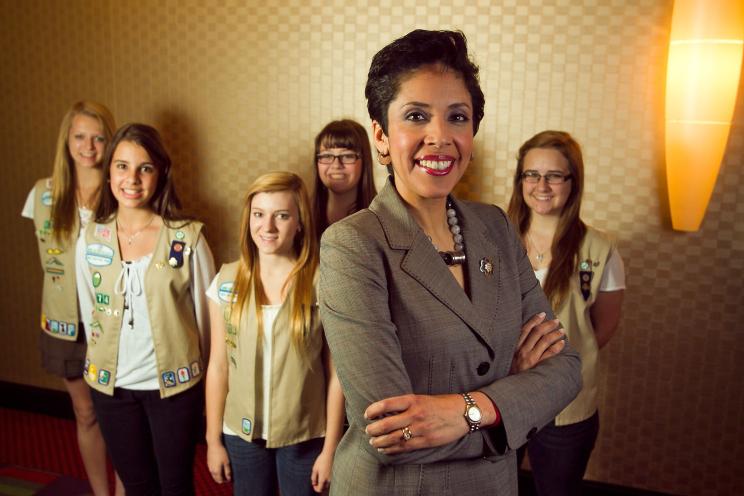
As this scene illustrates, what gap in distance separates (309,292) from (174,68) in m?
1.88

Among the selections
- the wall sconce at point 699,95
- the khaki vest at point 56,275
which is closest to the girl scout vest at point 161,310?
the khaki vest at point 56,275

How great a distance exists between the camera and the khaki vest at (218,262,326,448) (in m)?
2.21

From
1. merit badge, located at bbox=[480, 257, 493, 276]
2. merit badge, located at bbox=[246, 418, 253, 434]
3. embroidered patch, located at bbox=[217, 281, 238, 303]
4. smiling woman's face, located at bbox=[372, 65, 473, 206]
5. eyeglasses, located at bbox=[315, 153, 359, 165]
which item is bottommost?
merit badge, located at bbox=[246, 418, 253, 434]

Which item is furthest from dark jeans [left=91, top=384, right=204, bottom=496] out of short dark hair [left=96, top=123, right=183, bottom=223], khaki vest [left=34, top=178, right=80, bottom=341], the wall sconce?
the wall sconce

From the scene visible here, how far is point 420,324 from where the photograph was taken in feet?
4.14

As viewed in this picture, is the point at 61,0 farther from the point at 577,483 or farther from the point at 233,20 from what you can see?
the point at 577,483

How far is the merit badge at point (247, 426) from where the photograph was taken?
221 cm

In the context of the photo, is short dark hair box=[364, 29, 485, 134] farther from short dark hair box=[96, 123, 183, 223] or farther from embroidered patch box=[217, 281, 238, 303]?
short dark hair box=[96, 123, 183, 223]

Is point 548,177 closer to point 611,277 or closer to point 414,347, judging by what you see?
point 611,277

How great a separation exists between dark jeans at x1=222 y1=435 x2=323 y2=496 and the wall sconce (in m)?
1.87

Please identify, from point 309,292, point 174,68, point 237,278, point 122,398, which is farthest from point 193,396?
point 174,68

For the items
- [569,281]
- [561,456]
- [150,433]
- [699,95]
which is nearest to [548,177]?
[569,281]

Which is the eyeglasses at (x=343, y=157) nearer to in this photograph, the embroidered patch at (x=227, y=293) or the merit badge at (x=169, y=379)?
the embroidered patch at (x=227, y=293)

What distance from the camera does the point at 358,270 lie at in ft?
4.13
